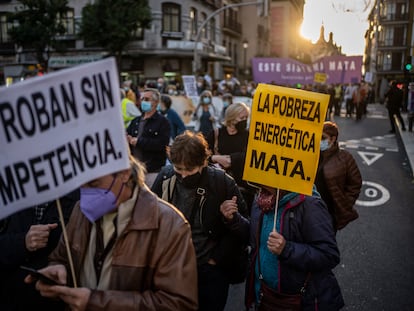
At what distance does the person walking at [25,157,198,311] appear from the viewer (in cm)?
190

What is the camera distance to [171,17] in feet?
108

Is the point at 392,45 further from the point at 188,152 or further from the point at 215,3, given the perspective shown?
the point at 188,152

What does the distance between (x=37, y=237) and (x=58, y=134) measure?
92 centimetres

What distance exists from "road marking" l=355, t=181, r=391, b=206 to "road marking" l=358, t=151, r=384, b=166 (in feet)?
7.41

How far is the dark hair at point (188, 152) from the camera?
113 inches

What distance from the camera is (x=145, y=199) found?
1.99 meters

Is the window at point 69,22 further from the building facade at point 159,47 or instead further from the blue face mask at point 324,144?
the blue face mask at point 324,144

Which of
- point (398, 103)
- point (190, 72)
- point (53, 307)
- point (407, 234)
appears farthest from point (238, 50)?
point (53, 307)

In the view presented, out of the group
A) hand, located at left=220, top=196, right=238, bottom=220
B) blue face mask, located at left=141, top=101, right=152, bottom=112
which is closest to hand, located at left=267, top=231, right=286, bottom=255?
hand, located at left=220, top=196, right=238, bottom=220

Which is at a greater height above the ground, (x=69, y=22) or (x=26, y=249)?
(x=69, y=22)

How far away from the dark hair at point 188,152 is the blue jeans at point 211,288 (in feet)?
2.41

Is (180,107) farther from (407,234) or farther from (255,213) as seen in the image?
(255,213)

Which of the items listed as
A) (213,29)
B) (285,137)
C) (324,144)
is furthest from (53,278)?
(213,29)

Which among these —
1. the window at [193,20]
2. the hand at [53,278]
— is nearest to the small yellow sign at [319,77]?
the hand at [53,278]
